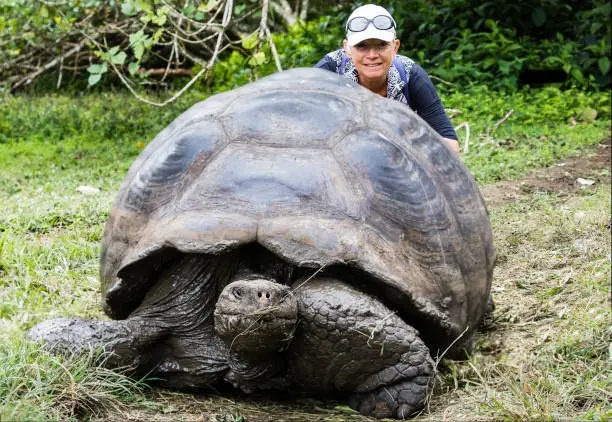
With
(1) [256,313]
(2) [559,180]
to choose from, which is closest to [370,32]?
(1) [256,313]

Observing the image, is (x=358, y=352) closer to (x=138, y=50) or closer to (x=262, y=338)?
(x=262, y=338)

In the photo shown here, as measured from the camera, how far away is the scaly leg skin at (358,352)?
8.05 feet

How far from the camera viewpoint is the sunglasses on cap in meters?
3.88

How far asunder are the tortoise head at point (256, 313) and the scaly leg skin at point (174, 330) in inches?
13.0

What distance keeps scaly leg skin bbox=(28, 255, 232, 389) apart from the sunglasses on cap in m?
1.66

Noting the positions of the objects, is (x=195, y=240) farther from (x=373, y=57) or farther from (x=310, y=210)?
(x=373, y=57)

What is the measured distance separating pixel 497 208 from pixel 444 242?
2.63m

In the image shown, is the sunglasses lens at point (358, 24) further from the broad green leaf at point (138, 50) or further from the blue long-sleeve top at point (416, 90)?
the broad green leaf at point (138, 50)

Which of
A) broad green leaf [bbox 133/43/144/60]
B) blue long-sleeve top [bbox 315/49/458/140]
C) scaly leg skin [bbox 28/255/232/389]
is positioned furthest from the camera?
broad green leaf [bbox 133/43/144/60]

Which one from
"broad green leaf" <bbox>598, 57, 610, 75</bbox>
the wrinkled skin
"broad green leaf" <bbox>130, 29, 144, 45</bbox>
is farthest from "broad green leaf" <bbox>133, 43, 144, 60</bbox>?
"broad green leaf" <bbox>598, 57, 610, 75</bbox>

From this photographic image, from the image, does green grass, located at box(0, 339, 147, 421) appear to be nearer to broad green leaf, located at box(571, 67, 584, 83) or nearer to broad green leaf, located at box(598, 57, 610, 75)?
broad green leaf, located at box(571, 67, 584, 83)

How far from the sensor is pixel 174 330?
2.80m

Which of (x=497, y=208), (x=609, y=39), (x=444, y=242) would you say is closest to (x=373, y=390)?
(x=444, y=242)

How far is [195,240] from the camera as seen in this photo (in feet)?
8.34
